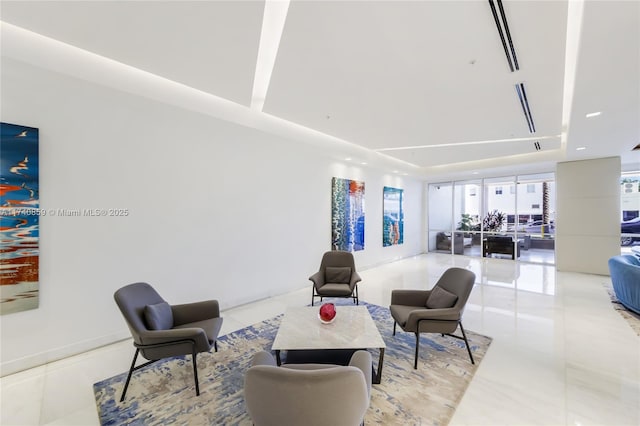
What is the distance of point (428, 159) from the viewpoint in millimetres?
7594

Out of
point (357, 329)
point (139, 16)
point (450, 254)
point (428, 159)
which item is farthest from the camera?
point (450, 254)

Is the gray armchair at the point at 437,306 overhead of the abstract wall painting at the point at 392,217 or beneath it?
beneath

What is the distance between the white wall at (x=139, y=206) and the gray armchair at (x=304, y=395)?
9.52 ft


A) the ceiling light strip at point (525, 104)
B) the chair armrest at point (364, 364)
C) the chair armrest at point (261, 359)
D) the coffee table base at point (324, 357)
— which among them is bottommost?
the coffee table base at point (324, 357)

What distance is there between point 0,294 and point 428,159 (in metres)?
8.57

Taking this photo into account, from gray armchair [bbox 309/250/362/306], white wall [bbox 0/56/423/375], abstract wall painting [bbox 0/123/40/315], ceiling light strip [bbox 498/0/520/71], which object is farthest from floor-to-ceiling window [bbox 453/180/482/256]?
abstract wall painting [bbox 0/123/40/315]

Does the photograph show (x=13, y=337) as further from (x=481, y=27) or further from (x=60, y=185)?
(x=481, y=27)

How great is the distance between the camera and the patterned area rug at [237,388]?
6.63 ft

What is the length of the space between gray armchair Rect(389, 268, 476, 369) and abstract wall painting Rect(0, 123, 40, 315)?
4.00 metres

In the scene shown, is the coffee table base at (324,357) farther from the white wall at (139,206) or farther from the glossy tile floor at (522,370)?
the white wall at (139,206)

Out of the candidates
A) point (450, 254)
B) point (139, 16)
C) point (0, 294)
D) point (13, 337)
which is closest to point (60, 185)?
point (0, 294)

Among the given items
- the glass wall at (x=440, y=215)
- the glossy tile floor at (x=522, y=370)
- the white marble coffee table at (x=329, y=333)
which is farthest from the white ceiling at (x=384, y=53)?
the glass wall at (x=440, y=215)

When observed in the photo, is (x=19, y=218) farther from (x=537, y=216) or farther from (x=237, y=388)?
(x=537, y=216)

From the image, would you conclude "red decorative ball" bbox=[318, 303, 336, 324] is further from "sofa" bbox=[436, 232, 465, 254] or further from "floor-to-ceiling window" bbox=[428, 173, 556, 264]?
"sofa" bbox=[436, 232, 465, 254]
